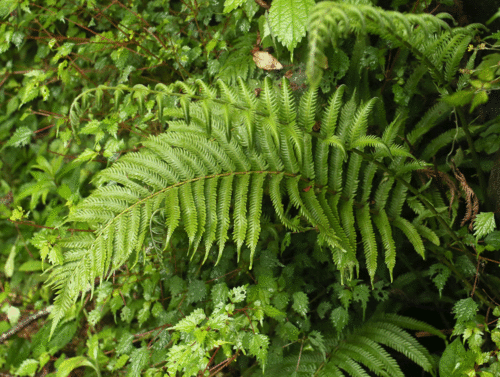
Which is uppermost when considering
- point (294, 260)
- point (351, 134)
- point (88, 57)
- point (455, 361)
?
point (88, 57)

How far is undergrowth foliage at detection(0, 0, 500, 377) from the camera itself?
1509mm

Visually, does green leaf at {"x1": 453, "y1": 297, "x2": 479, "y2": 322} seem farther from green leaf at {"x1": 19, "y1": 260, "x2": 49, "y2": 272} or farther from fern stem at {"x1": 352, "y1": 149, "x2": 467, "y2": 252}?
green leaf at {"x1": 19, "y1": 260, "x2": 49, "y2": 272}

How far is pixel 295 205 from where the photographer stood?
5.24ft

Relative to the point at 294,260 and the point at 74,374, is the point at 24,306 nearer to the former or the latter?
the point at 74,374

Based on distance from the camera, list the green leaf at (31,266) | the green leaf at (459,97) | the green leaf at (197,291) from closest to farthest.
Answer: the green leaf at (459,97) < the green leaf at (197,291) < the green leaf at (31,266)

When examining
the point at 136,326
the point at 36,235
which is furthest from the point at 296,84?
the point at 136,326

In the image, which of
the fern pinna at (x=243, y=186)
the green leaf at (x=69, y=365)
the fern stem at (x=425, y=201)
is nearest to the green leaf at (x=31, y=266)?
the green leaf at (x=69, y=365)

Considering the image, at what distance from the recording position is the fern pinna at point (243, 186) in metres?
1.52

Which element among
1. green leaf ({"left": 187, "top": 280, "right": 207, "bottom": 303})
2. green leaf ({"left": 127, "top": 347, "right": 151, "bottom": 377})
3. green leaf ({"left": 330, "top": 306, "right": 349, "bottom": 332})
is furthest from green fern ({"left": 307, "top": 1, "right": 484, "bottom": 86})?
green leaf ({"left": 127, "top": 347, "right": 151, "bottom": 377})

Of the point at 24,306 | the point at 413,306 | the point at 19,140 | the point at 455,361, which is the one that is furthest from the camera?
the point at 24,306

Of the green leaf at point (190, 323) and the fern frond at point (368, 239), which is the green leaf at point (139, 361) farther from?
the fern frond at point (368, 239)

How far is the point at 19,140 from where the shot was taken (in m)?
2.88

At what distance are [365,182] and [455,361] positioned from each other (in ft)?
2.76

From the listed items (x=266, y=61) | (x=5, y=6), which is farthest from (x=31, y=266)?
(x=266, y=61)
